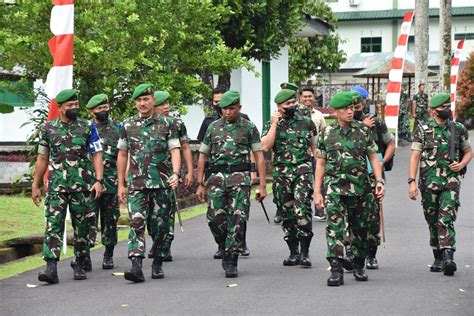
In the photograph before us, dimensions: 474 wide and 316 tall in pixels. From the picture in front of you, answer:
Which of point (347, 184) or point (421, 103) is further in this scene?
point (421, 103)

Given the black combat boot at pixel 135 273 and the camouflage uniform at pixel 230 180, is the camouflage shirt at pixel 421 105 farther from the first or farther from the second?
the black combat boot at pixel 135 273

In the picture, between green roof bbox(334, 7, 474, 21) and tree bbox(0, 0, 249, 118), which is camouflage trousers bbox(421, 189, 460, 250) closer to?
tree bbox(0, 0, 249, 118)

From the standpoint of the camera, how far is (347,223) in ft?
35.0

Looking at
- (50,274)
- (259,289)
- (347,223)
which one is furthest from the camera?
(50,274)

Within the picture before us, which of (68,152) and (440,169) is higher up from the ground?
(68,152)

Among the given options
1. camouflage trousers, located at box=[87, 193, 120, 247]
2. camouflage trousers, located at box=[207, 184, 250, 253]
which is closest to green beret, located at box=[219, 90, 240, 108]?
camouflage trousers, located at box=[207, 184, 250, 253]

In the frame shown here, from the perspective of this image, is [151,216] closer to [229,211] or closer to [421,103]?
[229,211]

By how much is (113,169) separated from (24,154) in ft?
33.4

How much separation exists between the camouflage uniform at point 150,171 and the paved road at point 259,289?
569 millimetres

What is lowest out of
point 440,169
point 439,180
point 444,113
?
point 439,180

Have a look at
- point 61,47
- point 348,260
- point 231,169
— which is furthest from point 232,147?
point 61,47

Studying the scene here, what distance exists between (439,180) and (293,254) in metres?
1.78

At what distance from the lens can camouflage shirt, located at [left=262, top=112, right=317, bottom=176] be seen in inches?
471

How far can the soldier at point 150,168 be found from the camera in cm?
1110
